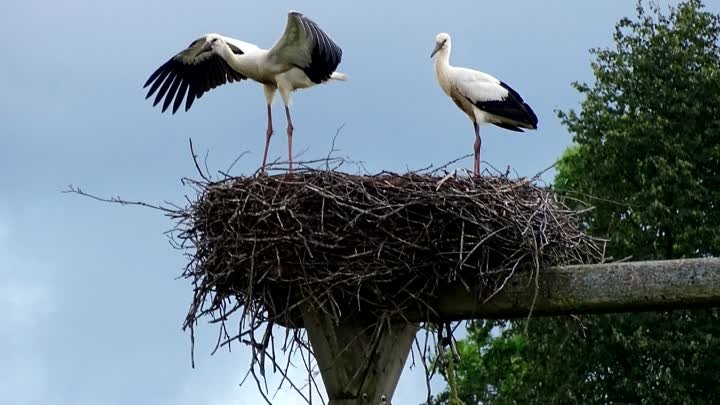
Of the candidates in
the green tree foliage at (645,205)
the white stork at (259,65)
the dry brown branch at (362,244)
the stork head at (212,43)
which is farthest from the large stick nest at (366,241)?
the green tree foliage at (645,205)

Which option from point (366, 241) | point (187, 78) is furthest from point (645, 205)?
point (366, 241)

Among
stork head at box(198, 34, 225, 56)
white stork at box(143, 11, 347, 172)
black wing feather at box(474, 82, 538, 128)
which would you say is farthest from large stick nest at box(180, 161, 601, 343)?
stork head at box(198, 34, 225, 56)

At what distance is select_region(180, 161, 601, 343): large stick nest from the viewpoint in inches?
272

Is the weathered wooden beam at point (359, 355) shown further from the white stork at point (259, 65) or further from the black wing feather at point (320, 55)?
the black wing feather at point (320, 55)

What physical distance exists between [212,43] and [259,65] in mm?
622

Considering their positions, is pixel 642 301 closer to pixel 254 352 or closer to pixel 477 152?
pixel 254 352

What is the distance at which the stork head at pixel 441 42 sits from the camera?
1065 centimetres

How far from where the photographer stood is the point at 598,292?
6.39m

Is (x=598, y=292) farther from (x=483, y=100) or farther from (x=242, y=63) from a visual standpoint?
(x=242, y=63)

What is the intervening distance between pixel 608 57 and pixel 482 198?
15009 mm

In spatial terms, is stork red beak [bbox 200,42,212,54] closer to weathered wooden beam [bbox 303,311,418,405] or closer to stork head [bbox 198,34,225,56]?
stork head [bbox 198,34,225,56]

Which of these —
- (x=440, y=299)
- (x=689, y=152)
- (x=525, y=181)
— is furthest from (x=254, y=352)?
(x=689, y=152)

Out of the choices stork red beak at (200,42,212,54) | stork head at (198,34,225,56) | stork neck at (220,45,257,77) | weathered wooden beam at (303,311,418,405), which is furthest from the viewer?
stork red beak at (200,42,212,54)

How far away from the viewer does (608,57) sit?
71.8 feet
